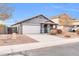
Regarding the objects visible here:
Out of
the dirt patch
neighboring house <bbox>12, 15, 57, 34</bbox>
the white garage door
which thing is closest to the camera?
the dirt patch

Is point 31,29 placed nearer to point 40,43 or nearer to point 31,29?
point 31,29

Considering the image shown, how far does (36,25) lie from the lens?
8.85 metres

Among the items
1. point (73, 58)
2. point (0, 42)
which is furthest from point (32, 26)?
point (73, 58)

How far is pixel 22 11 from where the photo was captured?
27.4 ft

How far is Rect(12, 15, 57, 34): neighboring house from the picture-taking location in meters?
8.59

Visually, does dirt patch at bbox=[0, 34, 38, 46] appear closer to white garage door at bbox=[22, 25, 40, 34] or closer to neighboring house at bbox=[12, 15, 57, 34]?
neighboring house at bbox=[12, 15, 57, 34]

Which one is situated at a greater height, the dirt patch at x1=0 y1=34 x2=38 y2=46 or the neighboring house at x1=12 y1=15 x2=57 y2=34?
the neighboring house at x1=12 y1=15 x2=57 y2=34

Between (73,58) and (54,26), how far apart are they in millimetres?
1737

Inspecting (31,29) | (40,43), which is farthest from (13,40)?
(40,43)

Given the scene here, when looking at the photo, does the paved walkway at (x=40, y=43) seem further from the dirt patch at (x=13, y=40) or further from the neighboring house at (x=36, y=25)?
the neighboring house at (x=36, y=25)

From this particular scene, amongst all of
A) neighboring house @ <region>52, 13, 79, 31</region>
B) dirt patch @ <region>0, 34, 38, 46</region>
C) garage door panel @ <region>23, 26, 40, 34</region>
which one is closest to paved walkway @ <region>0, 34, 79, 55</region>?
dirt patch @ <region>0, 34, 38, 46</region>

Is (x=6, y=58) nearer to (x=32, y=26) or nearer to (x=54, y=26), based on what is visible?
(x=32, y=26)

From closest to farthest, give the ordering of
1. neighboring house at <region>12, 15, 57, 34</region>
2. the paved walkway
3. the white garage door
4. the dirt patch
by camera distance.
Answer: the paved walkway
the dirt patch
neighboring house at <region>12, 15, 57, 34</region>
the white garage door

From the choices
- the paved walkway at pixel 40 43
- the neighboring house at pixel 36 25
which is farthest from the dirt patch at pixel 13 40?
the neighboring house at pixel 36 25
